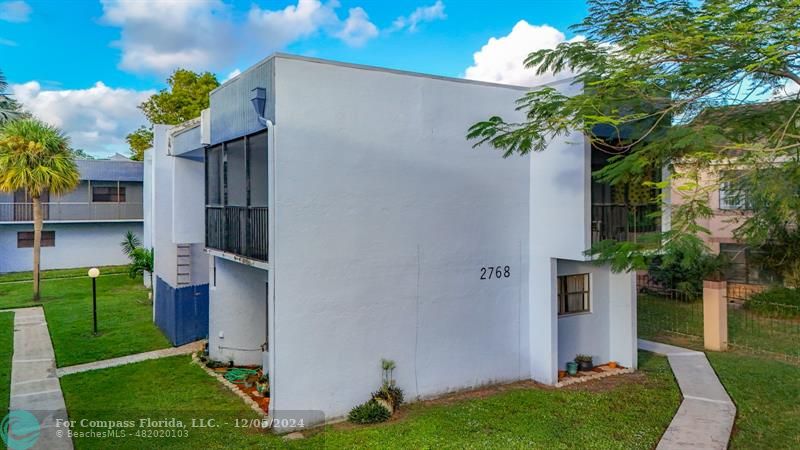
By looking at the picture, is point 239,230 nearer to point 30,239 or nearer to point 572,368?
point 572,368

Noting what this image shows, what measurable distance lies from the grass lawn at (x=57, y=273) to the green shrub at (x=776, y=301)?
2891 cm

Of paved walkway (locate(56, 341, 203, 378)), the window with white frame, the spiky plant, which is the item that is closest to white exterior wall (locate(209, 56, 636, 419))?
the window with white frame

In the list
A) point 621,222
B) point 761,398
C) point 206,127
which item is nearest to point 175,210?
point 206,127

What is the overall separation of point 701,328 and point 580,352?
251 inches

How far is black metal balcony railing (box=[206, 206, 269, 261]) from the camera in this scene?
360 inches

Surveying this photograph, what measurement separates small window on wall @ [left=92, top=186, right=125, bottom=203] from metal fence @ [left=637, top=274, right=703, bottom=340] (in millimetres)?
28423

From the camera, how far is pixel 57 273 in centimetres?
2759

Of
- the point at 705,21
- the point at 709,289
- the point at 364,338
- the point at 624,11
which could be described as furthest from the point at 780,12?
the point at 709,289

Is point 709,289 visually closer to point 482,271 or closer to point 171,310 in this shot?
point 482,271

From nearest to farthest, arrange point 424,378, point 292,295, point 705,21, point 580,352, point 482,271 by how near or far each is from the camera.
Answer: point 705,21 < point 292,295 < point 424,378 < point 482,271 < point 580,352

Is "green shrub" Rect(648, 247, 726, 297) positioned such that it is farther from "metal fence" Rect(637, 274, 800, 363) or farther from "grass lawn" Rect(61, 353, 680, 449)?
"grass lawn" Rect(61, 353, 680, 449)

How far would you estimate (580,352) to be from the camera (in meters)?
11.6

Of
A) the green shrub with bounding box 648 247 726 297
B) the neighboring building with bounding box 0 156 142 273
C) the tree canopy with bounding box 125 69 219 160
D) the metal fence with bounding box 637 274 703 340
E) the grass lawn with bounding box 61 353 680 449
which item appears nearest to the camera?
the grass lawn with bounding box 61 353 680 449

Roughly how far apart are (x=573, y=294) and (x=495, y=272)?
7.95ft
